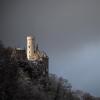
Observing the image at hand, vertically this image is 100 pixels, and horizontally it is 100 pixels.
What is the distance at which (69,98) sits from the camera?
21.5 metres

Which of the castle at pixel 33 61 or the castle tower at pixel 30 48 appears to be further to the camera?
the castle tower at pixel 30 48

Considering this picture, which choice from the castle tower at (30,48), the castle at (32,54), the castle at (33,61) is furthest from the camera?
the castle tower at (30,48)

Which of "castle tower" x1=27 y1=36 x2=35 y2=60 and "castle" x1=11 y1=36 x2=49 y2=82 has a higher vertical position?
"castle tower" x1=27 y1=36 x2=35 y2=60

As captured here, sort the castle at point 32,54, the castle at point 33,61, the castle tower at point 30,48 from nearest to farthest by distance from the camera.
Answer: the castle at point 33,61 < the castle at point 32,54 < the castle tower at point 30,48

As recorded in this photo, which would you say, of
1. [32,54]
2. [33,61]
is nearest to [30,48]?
[32,54]

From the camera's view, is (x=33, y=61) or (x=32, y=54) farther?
(x=32, y=54)

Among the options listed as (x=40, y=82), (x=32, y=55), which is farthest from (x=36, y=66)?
(x=32, y=55)

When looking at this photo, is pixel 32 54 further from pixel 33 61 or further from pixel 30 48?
pixel 33 61

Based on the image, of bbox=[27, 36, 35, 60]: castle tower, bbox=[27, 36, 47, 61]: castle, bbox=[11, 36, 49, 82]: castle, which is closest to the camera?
bbox=[11, 36, 49, 82]: castle

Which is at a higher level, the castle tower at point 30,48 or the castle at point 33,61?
the castle tower at point 30,48

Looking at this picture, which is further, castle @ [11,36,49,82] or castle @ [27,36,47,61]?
castle @ [27,36,47,61]

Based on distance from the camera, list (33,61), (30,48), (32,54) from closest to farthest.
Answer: (33,61) < (32,54) < (30,48)

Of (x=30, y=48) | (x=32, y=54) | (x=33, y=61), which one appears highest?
(x=30, y=48)

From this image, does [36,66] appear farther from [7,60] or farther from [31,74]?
[7,60]
